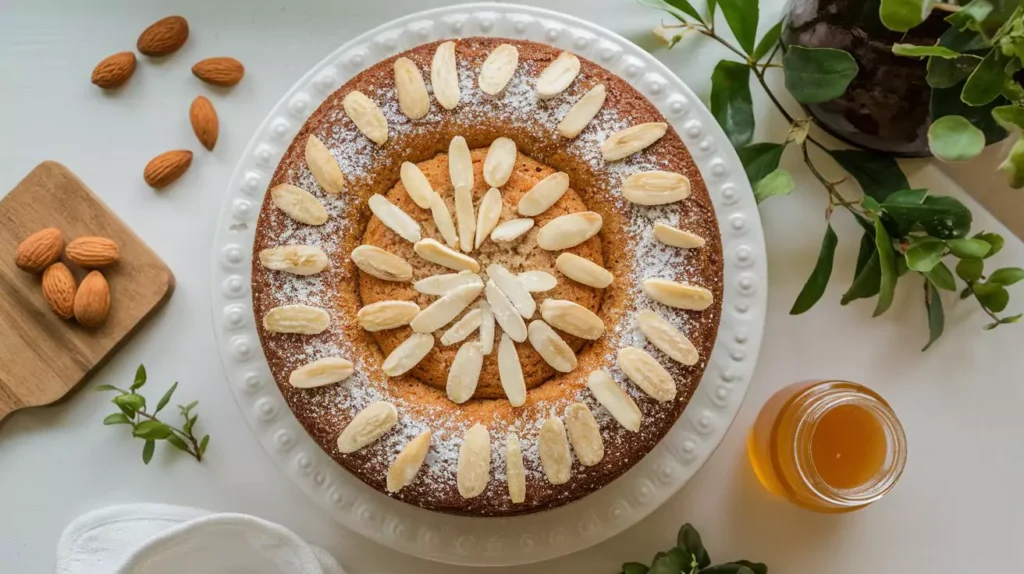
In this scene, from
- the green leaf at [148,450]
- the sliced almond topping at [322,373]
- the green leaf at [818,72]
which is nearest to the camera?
the green leaf at [818,72]

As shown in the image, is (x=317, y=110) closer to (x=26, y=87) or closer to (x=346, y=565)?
(x=26, y=87)

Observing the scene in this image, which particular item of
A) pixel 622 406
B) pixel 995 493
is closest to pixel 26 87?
pixel 622 406

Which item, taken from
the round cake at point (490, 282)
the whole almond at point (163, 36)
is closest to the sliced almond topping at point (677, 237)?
the round cake at point (490, 282)

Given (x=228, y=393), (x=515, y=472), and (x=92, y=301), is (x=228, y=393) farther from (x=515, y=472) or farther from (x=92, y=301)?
(x=515, y=472)

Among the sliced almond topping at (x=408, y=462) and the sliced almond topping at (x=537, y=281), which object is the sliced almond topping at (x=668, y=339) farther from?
the sliced almond topping at (x=408, y=462)

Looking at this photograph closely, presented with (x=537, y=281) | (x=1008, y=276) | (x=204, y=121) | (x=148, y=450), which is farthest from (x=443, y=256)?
(x=1008, y=276)
